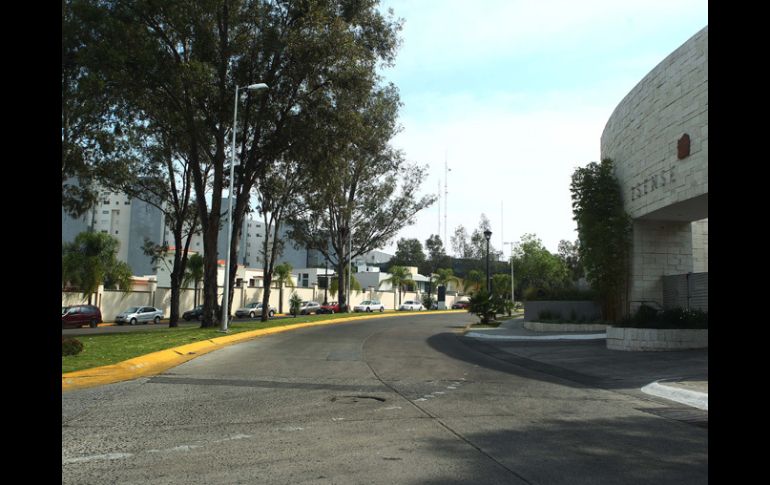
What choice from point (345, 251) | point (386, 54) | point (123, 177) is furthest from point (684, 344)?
point (345, 251)

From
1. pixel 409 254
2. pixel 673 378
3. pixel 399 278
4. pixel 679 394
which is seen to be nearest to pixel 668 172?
pixel 673 378

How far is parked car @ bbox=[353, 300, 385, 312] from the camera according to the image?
66.2 m

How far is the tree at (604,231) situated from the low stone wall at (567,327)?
2.74 ft

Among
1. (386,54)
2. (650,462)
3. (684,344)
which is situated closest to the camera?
(650,462)

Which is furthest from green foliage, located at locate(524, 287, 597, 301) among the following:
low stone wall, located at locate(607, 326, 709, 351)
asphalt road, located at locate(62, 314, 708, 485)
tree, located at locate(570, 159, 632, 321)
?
asphalt road, located at locate(62, 314, 708, 485)

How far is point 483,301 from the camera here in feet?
107

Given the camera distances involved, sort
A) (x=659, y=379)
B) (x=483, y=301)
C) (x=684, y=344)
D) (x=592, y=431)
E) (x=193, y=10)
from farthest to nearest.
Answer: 1. (x=483, y=301)
2. (x=193, y=10)
3. (x=684, y=344)
4. (x=659, y=379)
5. (x=592, y=431)

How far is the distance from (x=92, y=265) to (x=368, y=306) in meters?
32.1

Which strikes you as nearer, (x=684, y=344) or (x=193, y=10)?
(x=684, y=344)

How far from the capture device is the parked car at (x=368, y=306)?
66.2 meters

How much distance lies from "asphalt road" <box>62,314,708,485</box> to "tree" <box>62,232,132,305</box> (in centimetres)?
3426
